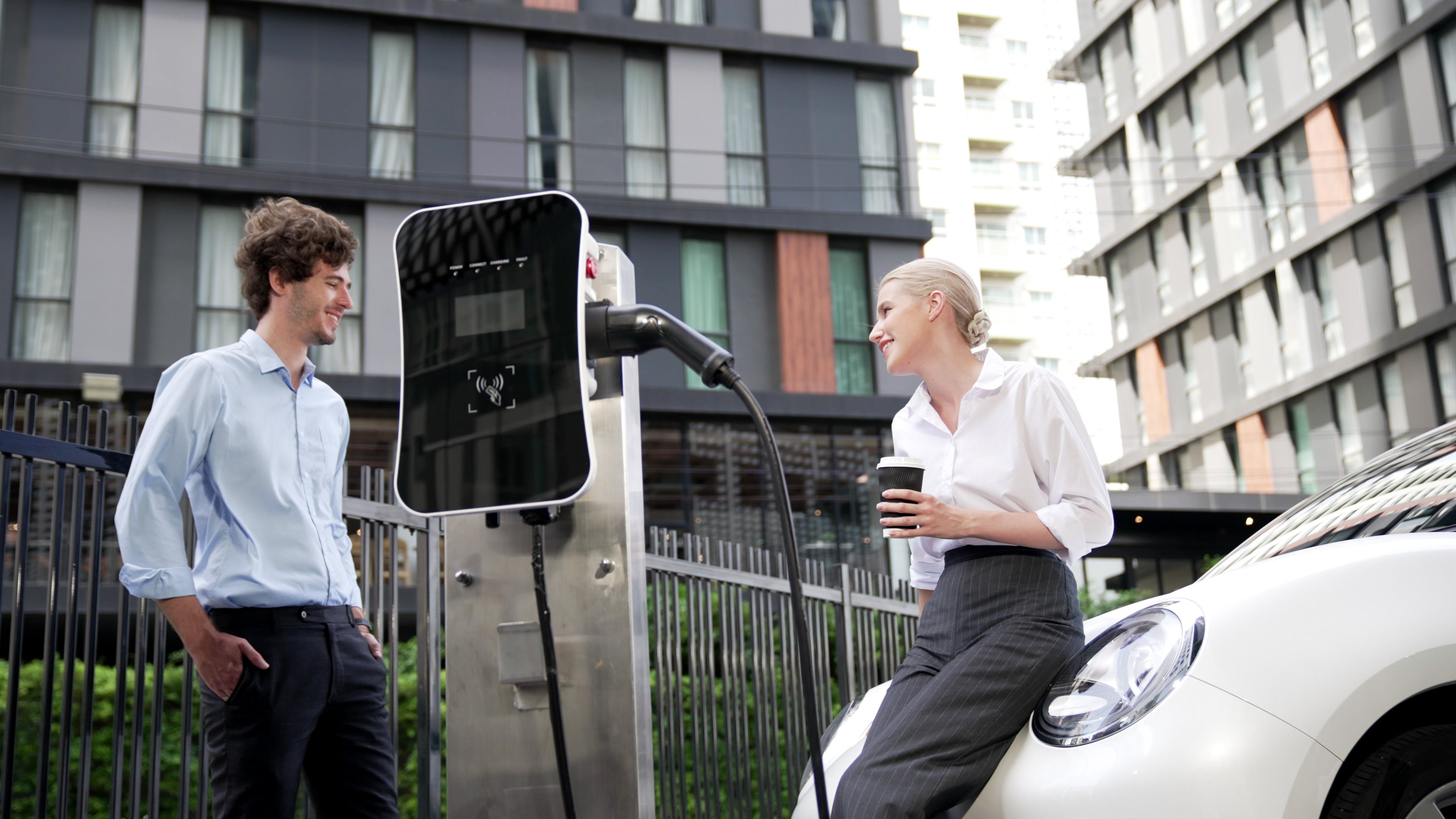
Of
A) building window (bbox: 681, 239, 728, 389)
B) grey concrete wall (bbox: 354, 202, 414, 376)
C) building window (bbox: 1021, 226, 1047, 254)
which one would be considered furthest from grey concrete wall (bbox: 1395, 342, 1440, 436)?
building window (bbox: 1021, 226, 1047, 254)

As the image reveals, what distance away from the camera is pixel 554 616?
221cm

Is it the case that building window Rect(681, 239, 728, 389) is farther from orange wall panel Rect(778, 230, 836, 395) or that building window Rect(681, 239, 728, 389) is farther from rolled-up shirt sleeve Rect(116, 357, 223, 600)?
rolled-up shirt sleeve Rect(116, 357, 223, 600)

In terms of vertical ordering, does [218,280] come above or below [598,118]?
below

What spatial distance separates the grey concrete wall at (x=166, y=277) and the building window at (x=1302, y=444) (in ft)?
85.9

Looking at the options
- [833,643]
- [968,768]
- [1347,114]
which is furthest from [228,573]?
[1347,114]

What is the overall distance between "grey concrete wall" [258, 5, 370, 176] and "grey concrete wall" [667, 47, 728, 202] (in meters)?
4.80

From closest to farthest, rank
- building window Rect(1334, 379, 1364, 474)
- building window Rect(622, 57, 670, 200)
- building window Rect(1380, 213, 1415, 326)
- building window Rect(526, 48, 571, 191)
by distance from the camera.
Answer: building window Rect(526, 48, 571, 191), building window Rect(622, 57, 670, 200), building window Rect(1380, 213, 1415, 326), building window Rect(1334, 379, 1364, 474)

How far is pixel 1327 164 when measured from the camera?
29.2 metres

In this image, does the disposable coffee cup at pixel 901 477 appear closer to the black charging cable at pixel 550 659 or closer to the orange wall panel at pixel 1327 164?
the black charging cable at pixel 550 659

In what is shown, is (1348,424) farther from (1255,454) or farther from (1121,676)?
(1121,676)

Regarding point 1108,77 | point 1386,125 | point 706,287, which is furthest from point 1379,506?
point 1108,77

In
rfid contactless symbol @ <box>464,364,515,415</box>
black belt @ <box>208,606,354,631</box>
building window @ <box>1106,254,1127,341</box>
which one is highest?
building window @ <box>1106,254,1127,341</box>

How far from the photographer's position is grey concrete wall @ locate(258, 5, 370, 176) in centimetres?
1736

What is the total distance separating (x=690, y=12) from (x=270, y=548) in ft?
61.4
